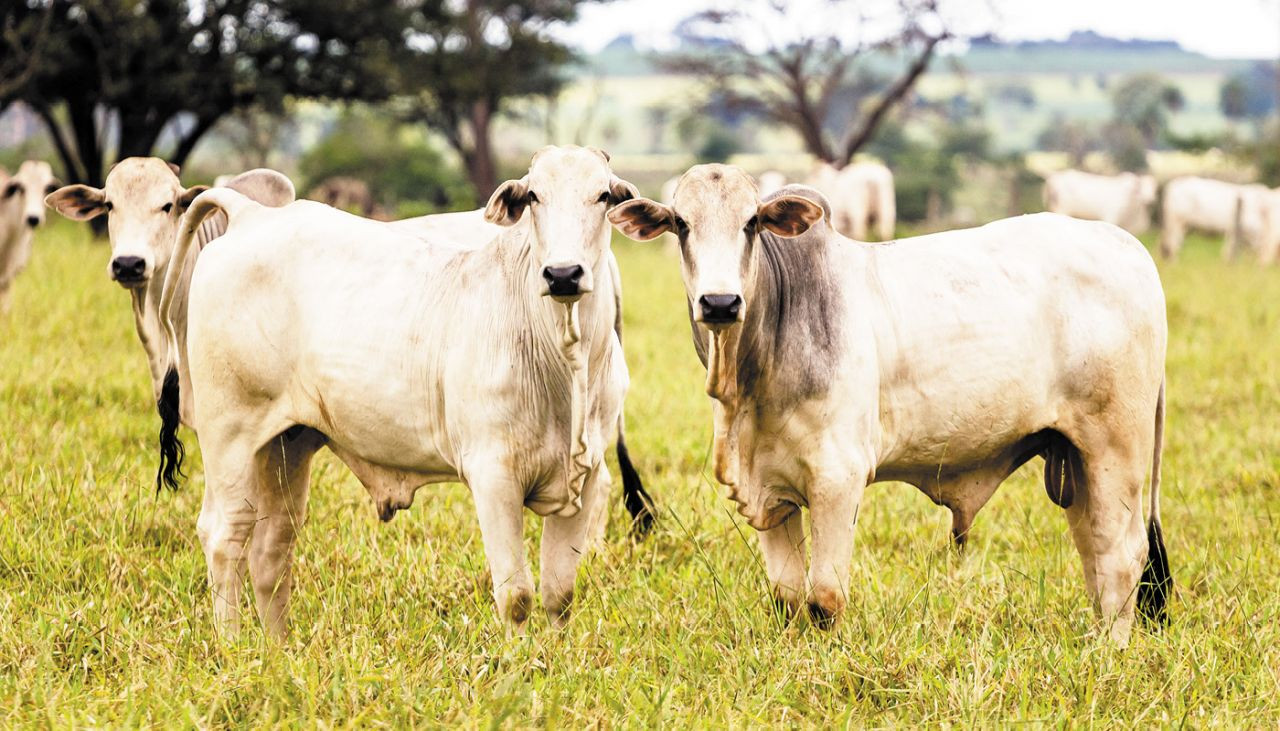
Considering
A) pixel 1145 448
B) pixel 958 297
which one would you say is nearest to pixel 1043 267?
pixel 958 297

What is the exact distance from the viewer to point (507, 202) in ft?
13.4

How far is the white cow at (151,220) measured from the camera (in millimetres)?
5168

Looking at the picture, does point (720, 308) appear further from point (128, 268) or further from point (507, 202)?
point (128, 268)

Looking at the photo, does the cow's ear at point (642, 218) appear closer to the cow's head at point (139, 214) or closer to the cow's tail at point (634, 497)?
the cow's tail at point (634, 497)

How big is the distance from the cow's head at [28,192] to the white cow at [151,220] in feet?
17.5

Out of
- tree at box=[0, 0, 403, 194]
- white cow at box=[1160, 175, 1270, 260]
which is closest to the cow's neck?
tree at box=[0, 0, 403, 194]

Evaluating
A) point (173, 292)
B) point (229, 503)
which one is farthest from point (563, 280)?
point (173, 292)

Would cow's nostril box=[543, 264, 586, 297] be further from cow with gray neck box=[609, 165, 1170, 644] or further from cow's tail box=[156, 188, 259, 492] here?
cow's tail box=[156, 188, 259, 492]

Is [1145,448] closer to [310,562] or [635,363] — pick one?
[310,562]

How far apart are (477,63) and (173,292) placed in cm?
2321

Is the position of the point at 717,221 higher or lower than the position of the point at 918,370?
higher

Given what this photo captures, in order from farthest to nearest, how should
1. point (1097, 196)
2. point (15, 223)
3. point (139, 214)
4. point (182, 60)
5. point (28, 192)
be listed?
point (1097, 196) < point (182, 60) < point (28, 192) < point (15, 223) < point (139, 214)

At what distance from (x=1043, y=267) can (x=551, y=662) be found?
201cm

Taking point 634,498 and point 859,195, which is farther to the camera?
point 859,195
